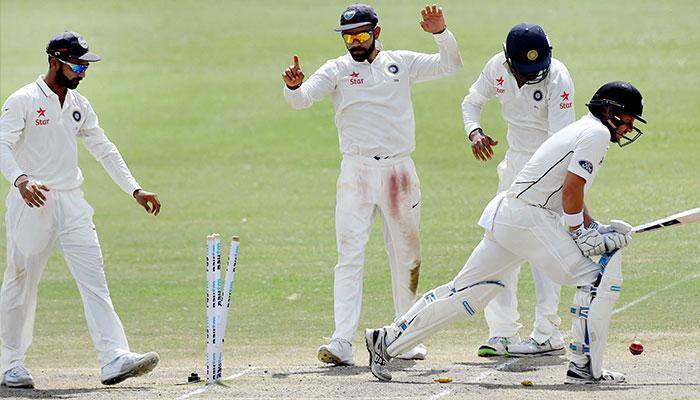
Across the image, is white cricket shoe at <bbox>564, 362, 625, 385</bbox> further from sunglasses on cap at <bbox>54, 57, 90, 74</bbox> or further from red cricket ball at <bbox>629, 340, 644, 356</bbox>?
sunglasses on cap at <bbox>54, 57, 90, 74</bbox>

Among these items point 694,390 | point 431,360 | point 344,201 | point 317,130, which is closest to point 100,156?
point 344,201

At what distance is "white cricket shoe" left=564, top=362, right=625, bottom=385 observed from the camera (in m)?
9.39

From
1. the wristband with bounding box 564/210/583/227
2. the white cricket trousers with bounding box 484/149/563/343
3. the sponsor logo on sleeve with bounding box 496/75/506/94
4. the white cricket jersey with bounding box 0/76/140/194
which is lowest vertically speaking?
the white cricket trousers with bounding box 484/149/563/343

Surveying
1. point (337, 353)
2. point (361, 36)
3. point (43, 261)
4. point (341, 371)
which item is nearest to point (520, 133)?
point (361, 36)

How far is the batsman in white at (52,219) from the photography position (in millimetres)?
9961

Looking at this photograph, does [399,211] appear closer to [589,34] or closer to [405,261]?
[405,261]

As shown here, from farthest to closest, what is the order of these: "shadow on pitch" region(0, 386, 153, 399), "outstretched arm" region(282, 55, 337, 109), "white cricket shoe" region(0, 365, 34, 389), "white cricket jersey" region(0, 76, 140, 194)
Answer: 1. "outstretched arm" region(282, 55, 337, 109)
2. "white cricket shoe" region(0, 365, 34, 389)
3. "white cricket jersey" region(0, 76, 140, 194)
4. "shadow on pitch" region(0, 386, 153, 399)

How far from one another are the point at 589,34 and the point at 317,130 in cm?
828

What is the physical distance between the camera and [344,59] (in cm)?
1098

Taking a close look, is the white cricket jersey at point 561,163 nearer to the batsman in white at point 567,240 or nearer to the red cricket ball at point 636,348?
the batsman in white at point 567,240

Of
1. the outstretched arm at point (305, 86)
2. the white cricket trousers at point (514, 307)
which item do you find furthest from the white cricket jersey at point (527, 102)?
the outstretched arm at point (305, 86)

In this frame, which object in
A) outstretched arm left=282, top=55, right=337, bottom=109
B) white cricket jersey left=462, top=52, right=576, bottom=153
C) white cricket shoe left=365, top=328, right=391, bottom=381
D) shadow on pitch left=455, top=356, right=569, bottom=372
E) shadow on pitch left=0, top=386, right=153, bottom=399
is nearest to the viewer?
shadow on pitch left=0, top=386, right=153, bottom=399

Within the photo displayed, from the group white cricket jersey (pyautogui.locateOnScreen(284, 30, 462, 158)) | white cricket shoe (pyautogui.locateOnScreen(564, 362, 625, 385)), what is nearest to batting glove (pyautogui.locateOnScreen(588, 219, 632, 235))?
white cricket shoe (pyautogui.locateOnScreen(564, 362, 625, 385))

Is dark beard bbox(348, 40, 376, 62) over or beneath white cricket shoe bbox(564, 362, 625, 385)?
over
